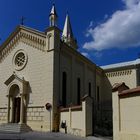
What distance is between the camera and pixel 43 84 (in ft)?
83.9

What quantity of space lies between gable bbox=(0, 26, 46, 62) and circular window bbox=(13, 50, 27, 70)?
1218 mm

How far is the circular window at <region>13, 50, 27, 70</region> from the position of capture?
28.3m

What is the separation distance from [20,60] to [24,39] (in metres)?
2.27

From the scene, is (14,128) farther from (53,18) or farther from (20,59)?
(53,18)

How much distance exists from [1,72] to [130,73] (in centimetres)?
1681

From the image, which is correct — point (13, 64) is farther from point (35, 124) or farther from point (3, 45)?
point (35, 124)

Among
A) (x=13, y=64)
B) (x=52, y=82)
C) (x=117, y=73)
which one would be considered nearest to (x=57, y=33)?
(x=52, y=82)

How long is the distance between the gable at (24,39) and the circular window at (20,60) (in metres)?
1.22

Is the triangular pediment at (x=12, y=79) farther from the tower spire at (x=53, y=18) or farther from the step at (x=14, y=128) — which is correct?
the tower spire at (x=53, y=18)

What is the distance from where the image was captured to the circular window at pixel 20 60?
92.9 feet

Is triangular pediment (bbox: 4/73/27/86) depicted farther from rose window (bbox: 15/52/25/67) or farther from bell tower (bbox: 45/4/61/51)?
bell tower (bbox: 45/4/61/51)

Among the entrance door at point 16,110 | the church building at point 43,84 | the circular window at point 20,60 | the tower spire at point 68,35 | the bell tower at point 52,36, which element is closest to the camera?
the church building at point 43,84

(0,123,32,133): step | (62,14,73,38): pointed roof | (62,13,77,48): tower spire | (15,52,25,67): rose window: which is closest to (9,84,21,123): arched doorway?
(0,123,32,133): step

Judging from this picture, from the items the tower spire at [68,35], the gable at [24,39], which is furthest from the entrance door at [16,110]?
the tower spire at [68,35]
